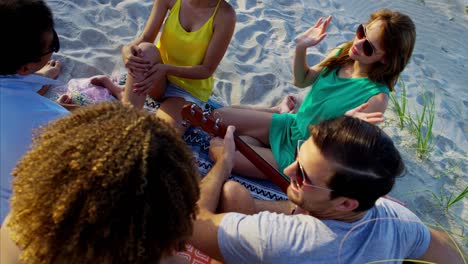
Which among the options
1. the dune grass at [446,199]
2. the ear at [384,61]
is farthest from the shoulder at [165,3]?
the dune grass at [446,199]

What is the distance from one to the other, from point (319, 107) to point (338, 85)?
0.17 meters

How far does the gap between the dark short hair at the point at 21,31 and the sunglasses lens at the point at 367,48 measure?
1.65 m

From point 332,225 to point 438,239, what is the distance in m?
0.59

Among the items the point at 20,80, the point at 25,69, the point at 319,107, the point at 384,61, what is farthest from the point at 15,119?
the point at 384,61

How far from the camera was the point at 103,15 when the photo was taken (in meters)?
3.66

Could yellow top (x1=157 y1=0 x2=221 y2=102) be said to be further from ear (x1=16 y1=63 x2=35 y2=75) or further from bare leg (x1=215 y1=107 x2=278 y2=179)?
ear (x1=16 y1=63 x2=35 y2=75)

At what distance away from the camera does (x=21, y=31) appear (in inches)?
69.0

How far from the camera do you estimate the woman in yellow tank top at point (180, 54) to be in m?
2.58

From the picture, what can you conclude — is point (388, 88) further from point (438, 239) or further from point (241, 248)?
point (241, 248)

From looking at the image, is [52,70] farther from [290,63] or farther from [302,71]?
[290,63]

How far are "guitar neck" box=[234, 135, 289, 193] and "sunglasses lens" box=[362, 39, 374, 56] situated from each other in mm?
848

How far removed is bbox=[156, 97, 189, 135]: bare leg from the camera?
8.79 feet

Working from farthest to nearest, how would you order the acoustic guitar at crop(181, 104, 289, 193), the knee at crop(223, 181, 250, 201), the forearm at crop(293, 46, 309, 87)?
the forearm at crop(293, 46, 309, 87)
the acoustic guitar at crop(181, 104, 289, 193)
the knee at crop(223, 181, 250, 201)

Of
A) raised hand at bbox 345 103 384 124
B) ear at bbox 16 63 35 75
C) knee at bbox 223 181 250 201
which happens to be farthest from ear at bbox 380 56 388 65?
ear at bbox 16 63 35 75
